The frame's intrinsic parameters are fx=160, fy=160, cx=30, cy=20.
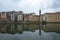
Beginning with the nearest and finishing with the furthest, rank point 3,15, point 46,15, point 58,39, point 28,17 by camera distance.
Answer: point 58,39 < point 3,15 < point 28,17 < point 46,15

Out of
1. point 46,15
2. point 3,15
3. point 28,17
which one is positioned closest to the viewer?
point 3,15

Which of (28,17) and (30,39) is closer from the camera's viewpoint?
(30,39)

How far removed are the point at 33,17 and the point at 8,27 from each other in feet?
3.36

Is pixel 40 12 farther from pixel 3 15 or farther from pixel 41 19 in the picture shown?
pixel 3 15

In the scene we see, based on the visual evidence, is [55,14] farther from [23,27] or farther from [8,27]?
[8,27]

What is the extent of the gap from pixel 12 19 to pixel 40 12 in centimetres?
101

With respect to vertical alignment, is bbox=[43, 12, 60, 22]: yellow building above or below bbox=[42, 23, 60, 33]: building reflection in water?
above

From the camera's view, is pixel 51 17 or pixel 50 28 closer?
pixel 51 17

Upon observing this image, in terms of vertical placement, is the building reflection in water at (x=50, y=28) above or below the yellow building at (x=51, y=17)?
below

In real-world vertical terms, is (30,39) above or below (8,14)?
below

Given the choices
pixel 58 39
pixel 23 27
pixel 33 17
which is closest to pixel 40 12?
pixel 33 17

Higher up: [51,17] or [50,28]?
[51,17]

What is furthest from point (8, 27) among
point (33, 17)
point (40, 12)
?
point (40, 12)

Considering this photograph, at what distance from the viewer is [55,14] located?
6.34 metres
